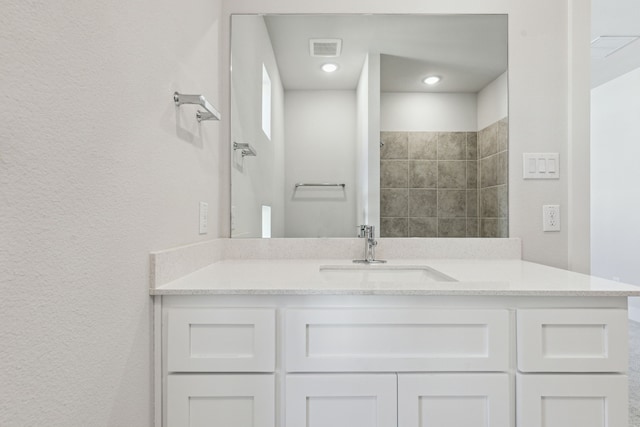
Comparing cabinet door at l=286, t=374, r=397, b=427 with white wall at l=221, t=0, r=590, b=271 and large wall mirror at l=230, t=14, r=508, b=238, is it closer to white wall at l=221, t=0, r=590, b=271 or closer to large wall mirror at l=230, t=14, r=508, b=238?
large wall mirror at l=230, t=14, r=508, b=238

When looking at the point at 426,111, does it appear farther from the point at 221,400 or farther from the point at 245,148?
the point at 221,400

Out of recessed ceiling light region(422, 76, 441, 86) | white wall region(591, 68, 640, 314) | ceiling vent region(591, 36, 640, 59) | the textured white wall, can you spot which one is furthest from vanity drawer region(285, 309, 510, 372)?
white wall region(591, 68, 640, 314)

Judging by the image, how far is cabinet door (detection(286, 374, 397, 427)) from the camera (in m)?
0.97

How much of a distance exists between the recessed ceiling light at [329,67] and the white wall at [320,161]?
9 centimetres

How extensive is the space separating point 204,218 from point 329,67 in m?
0.84

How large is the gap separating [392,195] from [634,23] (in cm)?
246

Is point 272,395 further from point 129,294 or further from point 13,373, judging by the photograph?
point 13,373

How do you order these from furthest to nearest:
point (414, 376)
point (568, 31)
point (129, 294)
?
1. point (568, 31)
2. point (414, 376)
3. point (129, 294)

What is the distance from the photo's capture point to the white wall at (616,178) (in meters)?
3.67

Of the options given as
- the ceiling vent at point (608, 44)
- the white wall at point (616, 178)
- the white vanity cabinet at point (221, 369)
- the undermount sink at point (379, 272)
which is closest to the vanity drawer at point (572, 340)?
the undermount sink at point (379, 272)

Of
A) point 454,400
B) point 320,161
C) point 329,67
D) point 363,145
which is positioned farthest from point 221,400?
point 329,67

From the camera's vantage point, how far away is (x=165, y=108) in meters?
1.04

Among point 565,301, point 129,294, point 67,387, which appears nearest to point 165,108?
point 129,294

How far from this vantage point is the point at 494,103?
64.4 inches
